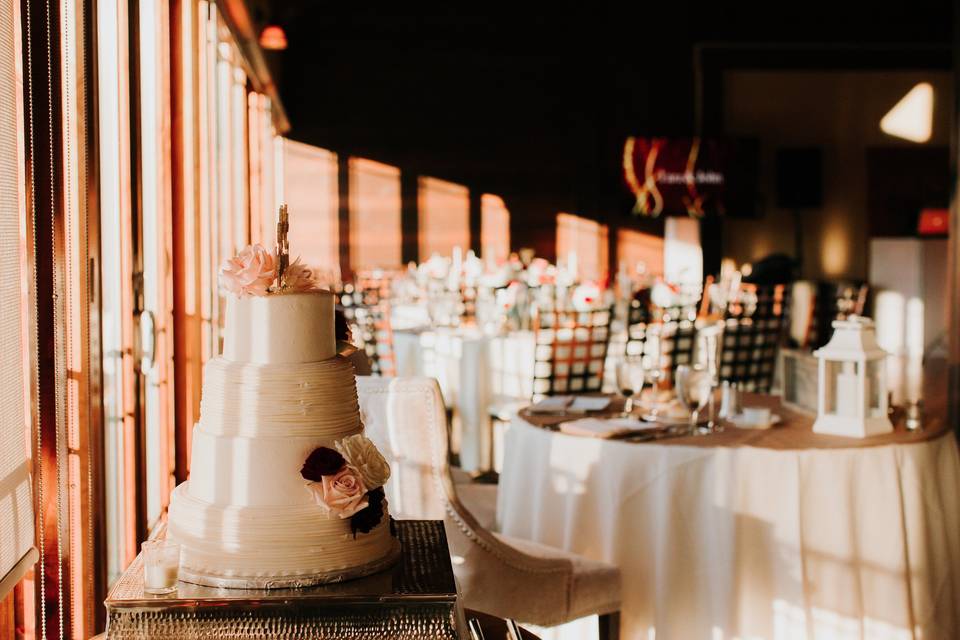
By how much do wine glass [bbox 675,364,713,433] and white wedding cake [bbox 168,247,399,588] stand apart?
1.79m

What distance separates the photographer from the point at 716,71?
480 inches

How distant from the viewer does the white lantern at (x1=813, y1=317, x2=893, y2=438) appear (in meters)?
3.01

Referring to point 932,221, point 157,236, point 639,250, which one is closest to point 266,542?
point 157,236

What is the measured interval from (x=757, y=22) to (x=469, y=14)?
3.33m

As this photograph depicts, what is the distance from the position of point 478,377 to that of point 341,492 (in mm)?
4378

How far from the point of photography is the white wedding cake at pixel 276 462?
139 cm

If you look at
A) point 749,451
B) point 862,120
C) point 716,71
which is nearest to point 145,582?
point 749,451

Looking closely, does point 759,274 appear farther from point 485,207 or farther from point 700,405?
point 700,405

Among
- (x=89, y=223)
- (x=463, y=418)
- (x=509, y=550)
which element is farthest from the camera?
(x=463, y=418)

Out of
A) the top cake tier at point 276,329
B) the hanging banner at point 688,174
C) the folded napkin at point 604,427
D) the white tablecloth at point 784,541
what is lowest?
the white tablecloth at point 784,541

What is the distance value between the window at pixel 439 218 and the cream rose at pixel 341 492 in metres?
10.7

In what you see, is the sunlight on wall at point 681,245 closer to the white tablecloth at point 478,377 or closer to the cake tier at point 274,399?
the white tablecloth at point 478,377

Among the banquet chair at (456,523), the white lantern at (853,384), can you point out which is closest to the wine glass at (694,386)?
the white lantern at (853,384)

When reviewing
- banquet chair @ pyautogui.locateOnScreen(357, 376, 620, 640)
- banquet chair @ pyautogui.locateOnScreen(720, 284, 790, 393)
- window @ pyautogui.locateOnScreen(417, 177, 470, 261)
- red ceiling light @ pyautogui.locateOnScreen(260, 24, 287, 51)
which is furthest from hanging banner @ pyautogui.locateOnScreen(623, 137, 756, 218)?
banquet chair @ pyautogui.locateOnScreen(357, 376, 620, 640)
